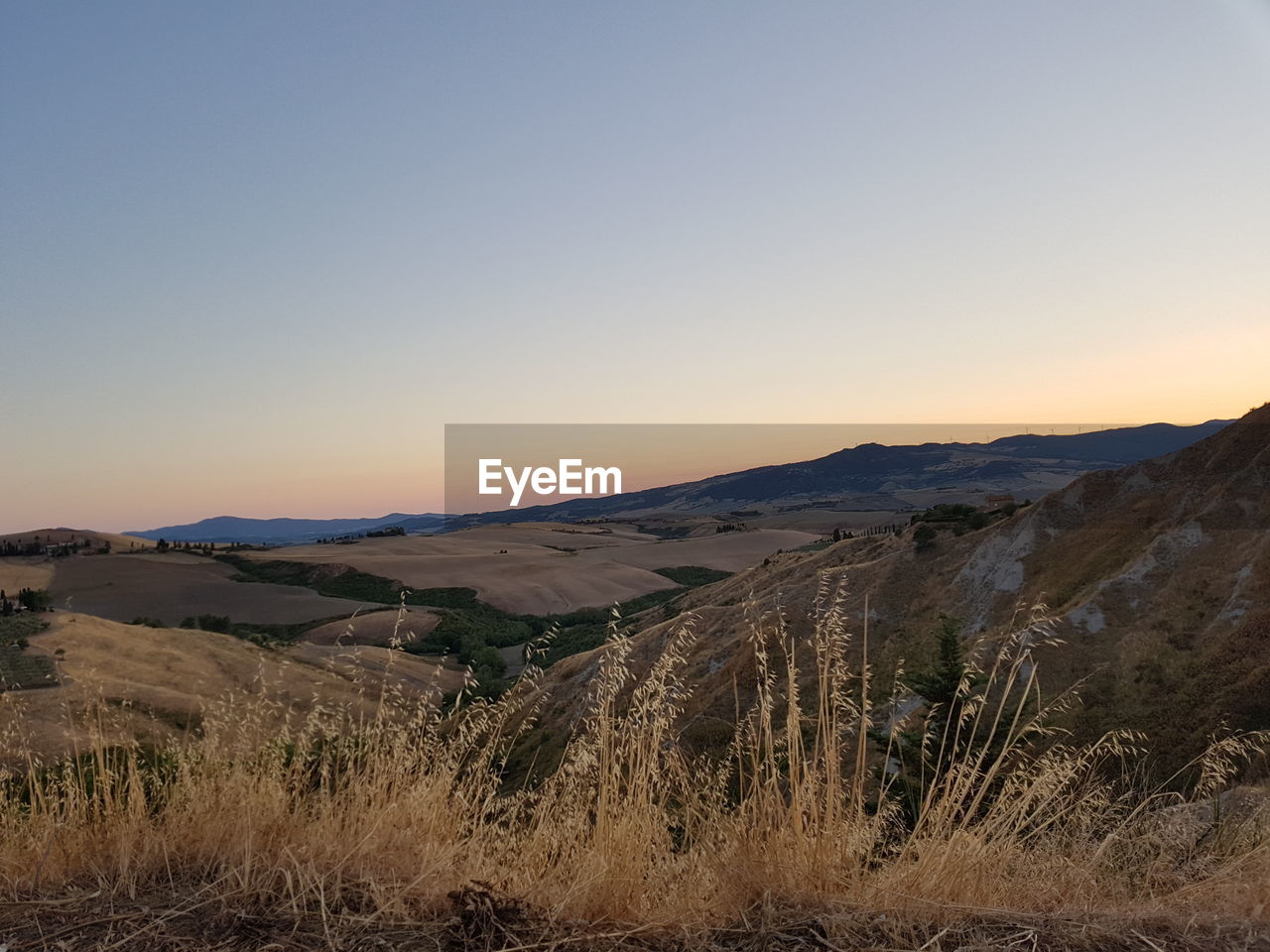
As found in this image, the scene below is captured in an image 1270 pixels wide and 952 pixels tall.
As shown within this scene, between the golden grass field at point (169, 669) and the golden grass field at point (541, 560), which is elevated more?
the golden grass field at point (169, 669)

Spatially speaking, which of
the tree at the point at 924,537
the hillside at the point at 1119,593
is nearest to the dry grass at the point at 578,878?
the hillside at the point at 1119,593

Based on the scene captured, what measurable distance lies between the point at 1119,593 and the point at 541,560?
391 feet

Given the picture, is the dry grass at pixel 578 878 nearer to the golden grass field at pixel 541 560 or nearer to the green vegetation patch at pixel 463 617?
the green vegetation patch at pixel 463 617

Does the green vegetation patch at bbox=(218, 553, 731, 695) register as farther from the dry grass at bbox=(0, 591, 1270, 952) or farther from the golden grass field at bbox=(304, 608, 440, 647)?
the dry grass at bbox=(0, 591, 1270, 952)

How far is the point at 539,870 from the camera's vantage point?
4.35 metres

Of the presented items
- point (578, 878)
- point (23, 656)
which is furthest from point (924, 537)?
point (23, 656)

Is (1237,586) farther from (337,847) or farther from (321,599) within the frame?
(321,599)

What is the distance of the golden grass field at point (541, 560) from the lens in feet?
381

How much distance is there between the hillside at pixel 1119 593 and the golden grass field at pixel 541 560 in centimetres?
7111

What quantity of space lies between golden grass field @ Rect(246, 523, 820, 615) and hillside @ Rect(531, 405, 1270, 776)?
71.1 metres

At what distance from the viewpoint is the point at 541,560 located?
14050 cm

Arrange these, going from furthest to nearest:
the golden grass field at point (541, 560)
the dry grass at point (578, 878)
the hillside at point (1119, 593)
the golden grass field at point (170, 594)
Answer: the golden grass field at point (541, 560), the golden grass field at point (170, 594), the hillside at point (1119, 593), the dry grass at point (578, 878)

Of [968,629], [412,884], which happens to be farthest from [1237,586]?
[412,884]

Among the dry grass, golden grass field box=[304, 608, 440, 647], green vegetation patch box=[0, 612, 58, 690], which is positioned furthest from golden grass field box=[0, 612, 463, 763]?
the dry grass
